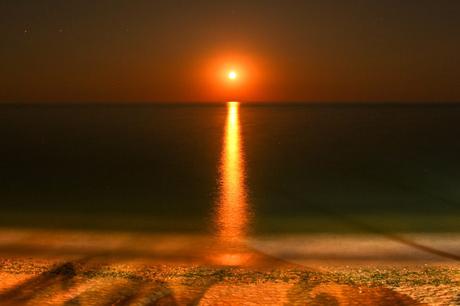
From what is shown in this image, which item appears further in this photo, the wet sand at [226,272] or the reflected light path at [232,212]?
the reflected light path at [232,212]

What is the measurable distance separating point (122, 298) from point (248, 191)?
24234 millimetres

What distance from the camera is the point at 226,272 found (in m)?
11.8

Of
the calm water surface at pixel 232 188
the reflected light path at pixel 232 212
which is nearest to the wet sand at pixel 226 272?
the reflected light path at pixel 232 212

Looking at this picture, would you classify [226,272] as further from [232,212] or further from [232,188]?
[232,188]

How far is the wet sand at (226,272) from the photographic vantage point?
9836 millimetres

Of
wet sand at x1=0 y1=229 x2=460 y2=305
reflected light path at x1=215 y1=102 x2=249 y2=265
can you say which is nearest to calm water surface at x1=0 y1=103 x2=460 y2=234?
reflected light path at x1=215 y1=102 x2=249 y2=265

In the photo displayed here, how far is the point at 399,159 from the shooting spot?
2244 inches

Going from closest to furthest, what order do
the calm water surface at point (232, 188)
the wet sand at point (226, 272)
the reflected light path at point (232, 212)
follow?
1. the wet sand at point (226, 272)
2. the reflected light path at point (232, 212)
3. the calm water surface at point (232, 188)

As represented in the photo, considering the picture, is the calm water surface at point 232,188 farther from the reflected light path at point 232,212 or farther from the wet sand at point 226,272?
the wet sand at point 226,272

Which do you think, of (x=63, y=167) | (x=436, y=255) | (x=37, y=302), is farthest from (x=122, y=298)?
(x=63, y=167)

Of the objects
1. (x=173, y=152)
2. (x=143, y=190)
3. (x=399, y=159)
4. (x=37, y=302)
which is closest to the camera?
(x=37, y=302)

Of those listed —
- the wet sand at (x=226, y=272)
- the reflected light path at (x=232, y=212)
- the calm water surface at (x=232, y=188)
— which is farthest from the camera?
the calm water surface at (x=232, y=188)

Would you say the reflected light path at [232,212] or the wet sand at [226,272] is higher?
the wet sand at [226,272]

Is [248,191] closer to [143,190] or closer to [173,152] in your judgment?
[143,190]
